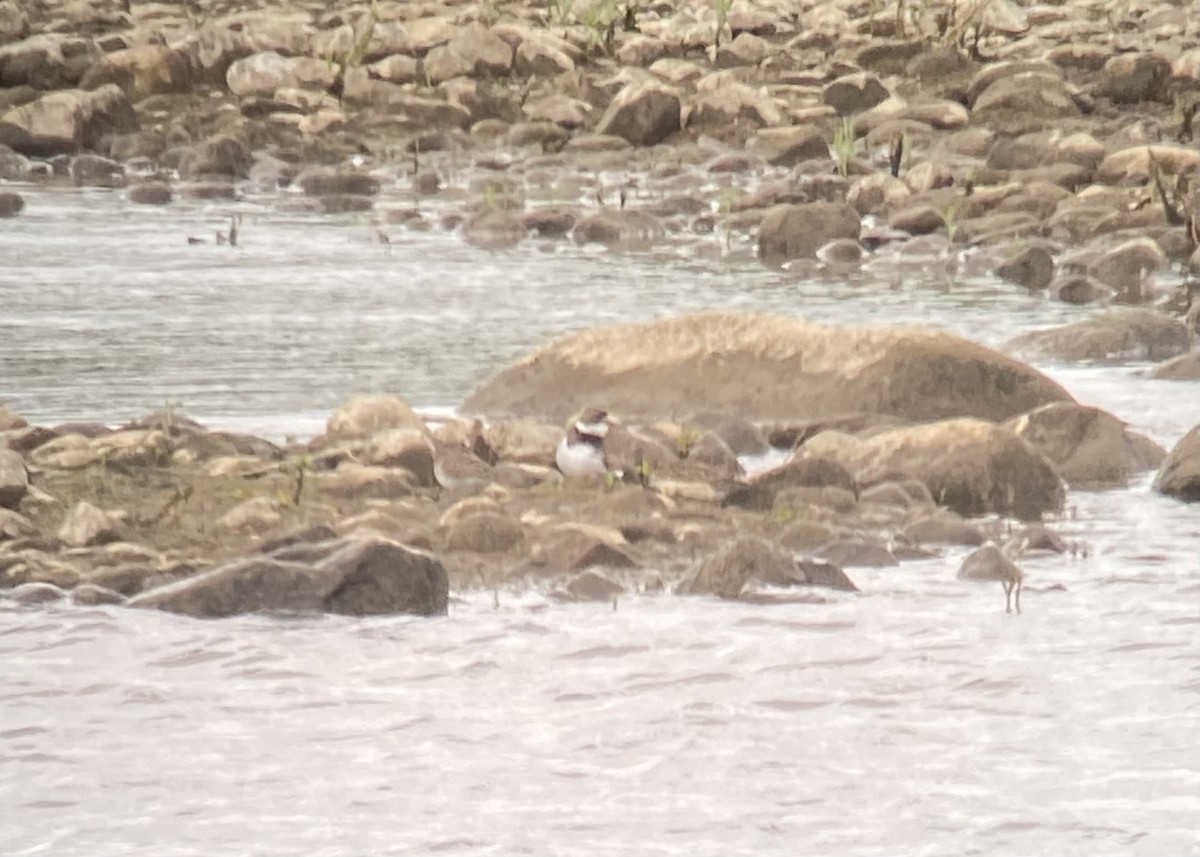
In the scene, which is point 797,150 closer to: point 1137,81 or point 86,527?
point 1137,81

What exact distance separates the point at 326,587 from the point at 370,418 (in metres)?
1.68

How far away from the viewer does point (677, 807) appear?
4020mm

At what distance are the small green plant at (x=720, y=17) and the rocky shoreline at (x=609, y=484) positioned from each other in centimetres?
1053

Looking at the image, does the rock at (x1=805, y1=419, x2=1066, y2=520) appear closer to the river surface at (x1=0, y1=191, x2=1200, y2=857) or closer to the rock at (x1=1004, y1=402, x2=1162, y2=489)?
the river surface at (x1=0, y1=191, x2=1200, y2=857)

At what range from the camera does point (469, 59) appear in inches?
688

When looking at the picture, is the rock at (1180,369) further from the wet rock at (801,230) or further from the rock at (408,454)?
the wet rock at (801,230)

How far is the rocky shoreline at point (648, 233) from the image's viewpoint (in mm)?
5730

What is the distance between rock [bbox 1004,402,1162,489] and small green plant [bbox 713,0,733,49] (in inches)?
453

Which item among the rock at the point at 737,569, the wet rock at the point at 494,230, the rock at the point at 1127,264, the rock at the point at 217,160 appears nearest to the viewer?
the rock at the point at 737,569

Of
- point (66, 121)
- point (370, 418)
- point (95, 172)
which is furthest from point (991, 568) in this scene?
point (66, 121)

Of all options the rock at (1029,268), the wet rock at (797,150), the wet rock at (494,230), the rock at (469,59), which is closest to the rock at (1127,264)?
the rock at (1029,268)

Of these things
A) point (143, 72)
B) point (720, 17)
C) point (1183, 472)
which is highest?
point (720, 17)

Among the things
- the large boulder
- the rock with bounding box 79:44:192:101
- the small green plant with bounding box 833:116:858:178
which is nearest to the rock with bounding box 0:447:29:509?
the large boulder

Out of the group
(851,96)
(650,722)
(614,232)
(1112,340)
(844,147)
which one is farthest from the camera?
(851,96)
